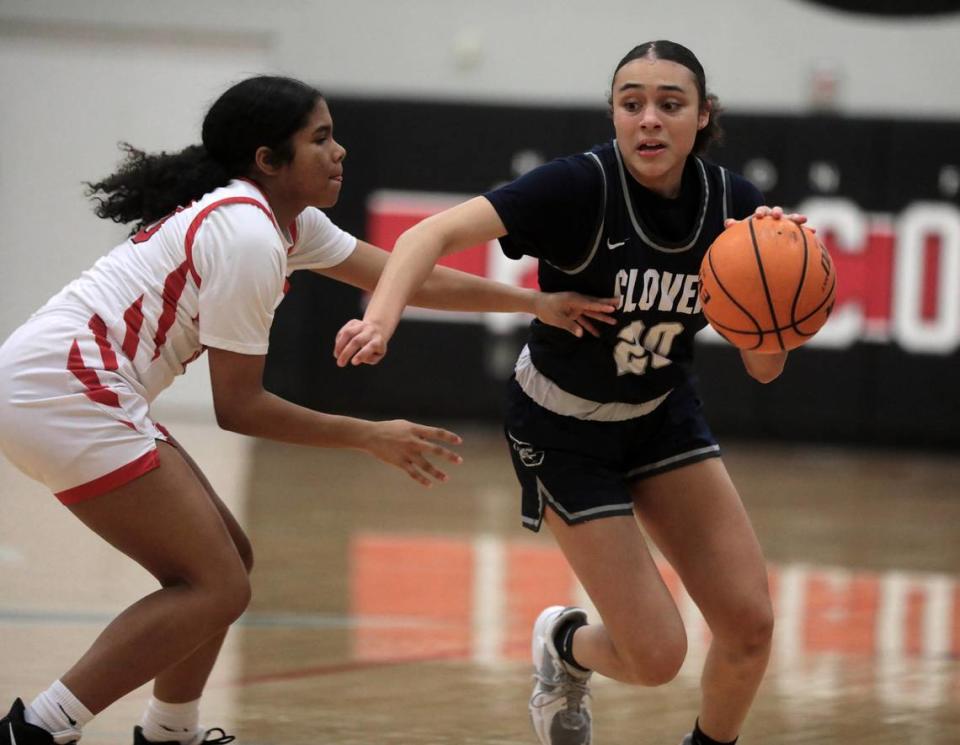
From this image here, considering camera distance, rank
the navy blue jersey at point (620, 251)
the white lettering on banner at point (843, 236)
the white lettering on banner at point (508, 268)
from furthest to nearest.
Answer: the white lettering on banner at point (843, 236), the white lettering on banner at point (508, 268), the navy blue jersey at point (620, 251)

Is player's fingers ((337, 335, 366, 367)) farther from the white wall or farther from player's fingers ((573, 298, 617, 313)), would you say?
the white wall

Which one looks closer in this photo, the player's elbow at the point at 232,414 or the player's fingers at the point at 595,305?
the player's elbow at the point at 232,414

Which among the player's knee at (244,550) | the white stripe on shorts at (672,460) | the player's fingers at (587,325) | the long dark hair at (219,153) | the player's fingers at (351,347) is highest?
the long dark hair at (219,153)

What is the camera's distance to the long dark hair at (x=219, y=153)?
362 centimetres

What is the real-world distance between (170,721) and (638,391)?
59.6 inches

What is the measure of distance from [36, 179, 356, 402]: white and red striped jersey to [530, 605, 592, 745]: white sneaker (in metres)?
1.37

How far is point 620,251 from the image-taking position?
3.76m

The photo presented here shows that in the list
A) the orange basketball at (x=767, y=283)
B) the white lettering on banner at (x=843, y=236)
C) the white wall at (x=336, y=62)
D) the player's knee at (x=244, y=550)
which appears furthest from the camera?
the white wall at (x=336, y=62)

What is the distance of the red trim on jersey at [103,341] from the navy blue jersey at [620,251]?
3.25ft

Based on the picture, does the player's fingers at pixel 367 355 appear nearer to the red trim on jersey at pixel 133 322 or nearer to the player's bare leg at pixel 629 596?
the red trim on jersey at pixel 133 322

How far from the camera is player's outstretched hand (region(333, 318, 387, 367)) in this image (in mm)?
3162

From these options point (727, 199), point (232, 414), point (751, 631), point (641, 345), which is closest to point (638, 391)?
point (641, 345)

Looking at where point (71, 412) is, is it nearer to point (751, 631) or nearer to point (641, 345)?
point (641, 345)

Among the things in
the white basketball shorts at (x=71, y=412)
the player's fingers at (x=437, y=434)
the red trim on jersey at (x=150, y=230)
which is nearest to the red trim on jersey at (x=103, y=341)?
the white basketball shorts at (x=71, y=412)
